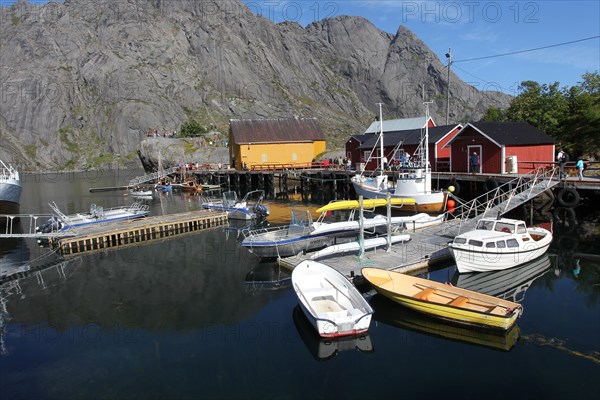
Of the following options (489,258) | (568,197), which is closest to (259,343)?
(489,258)

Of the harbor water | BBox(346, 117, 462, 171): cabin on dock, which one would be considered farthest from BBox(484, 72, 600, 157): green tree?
the harbor water

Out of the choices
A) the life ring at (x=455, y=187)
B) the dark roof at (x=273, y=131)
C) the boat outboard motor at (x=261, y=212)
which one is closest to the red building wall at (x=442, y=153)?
the life ring at (x=455, y=187)

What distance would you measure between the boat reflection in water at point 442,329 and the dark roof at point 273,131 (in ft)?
167

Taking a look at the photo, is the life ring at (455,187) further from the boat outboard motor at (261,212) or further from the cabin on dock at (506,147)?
the boat outboard motor at (261,212)

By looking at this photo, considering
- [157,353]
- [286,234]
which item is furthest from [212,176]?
[157,353]

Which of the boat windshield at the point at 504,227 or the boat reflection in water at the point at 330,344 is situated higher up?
the boat windshield at the point at 504,227

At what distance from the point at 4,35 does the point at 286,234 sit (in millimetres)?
186078

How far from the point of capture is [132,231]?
30172mm

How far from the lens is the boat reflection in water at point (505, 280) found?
703 inches

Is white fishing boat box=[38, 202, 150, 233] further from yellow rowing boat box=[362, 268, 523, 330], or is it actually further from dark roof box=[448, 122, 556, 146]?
dark roof box=[448, 122, 556, 146]

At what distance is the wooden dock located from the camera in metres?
27.7

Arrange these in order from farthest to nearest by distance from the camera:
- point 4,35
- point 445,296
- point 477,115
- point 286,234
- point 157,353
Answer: point 477,115 < point 4,35 < point 286,234 < point 445,296 < point 157,353

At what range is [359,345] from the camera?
13.9 metres

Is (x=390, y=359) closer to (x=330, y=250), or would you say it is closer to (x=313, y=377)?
(x=313, y=377)
